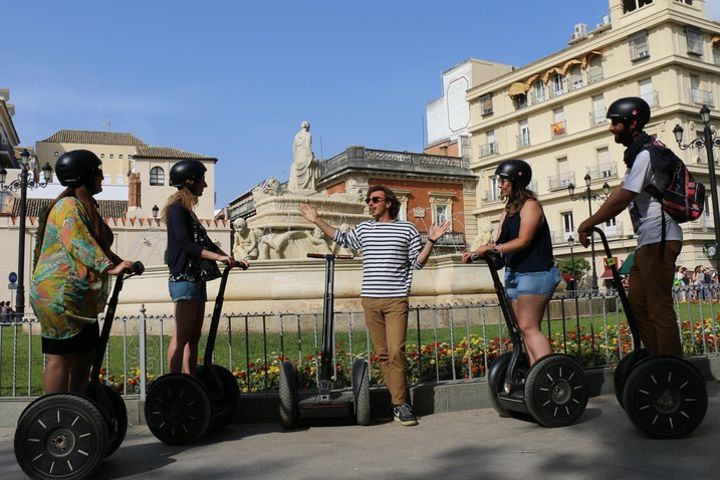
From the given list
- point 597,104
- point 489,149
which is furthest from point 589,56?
point 489,149

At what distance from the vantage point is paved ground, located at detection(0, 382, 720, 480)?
11.7 ft

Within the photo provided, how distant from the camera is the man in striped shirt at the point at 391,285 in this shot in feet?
16.3

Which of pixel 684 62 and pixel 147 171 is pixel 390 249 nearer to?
pixel 684 62

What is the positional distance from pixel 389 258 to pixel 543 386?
58.5 inches

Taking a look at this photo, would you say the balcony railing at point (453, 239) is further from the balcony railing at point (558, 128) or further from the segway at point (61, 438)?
the segway at point (61, 438)

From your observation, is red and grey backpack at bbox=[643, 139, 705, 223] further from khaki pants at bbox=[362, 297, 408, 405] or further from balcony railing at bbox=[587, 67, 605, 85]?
balcony railing at bbox=[587, 67, 605, 85]

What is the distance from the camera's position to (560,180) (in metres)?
45.5

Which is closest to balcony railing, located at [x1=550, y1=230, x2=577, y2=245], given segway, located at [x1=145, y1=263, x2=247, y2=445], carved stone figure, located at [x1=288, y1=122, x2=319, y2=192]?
carved stone figure, located at [x1=288, y1=122, x2=319, y2=192]

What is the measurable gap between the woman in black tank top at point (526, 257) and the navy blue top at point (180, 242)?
6.77ft

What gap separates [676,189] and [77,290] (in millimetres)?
3964

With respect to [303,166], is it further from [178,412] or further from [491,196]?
[491,196]

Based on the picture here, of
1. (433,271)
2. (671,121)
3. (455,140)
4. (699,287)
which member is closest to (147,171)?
(455,140)

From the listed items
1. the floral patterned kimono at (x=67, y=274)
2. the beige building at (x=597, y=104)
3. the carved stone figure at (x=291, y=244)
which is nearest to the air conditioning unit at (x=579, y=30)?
the beige building at (x=597, y=104)

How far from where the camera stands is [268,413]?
5.37 meters
